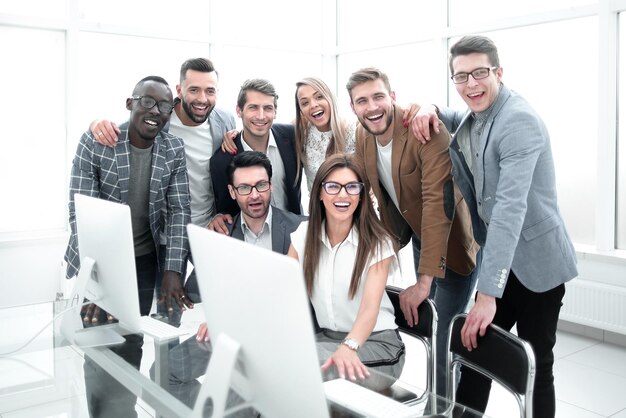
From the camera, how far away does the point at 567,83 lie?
439cm

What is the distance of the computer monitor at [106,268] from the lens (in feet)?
5.88

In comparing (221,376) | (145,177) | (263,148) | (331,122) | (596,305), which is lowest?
(596,305)

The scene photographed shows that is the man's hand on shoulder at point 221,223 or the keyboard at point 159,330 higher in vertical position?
the man's hand on shoulder at point 221,223

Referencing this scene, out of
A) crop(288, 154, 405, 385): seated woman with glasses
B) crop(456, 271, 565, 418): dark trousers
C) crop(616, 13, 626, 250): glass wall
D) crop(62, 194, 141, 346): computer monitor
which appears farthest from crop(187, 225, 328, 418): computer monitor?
crop(616, 13, 626, 250): glass wall

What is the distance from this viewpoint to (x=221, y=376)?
121 cm

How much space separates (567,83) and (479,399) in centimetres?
299

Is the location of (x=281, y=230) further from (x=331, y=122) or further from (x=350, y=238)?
(x=331, y=122)

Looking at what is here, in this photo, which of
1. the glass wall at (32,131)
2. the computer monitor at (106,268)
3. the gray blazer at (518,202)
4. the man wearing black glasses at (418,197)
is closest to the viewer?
the computer monitor at (106,268)

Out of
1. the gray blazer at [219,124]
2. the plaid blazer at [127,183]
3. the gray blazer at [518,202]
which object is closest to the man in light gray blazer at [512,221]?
the gray blazer at [518,202]

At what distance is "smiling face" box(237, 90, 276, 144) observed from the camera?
290cm

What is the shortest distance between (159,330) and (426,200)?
1105 millimetres

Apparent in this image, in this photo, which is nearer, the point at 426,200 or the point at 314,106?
the point at 426,200

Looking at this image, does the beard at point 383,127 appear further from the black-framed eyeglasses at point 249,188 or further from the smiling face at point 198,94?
the smiling face at point 198,94

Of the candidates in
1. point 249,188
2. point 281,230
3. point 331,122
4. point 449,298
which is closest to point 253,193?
point 249,188
